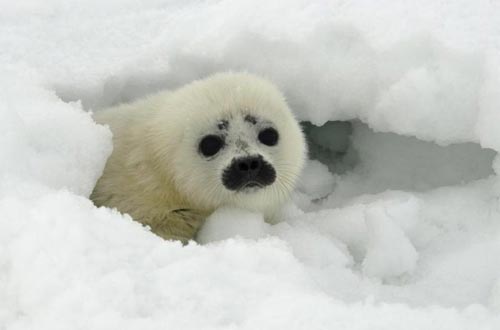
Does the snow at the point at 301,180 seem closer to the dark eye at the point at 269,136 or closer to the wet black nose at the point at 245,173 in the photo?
the wet black nose at the point at 245,173

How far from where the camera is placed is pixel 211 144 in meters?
3.40

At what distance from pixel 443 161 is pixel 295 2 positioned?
1.15 meters

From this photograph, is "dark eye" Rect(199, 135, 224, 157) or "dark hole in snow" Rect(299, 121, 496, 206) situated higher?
"dark hole in snow" Rect(299, 121, 496, 206)

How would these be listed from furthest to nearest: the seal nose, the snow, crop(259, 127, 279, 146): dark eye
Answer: crop(259, 127, 279, 146): dark eye < the seal nose < the snow

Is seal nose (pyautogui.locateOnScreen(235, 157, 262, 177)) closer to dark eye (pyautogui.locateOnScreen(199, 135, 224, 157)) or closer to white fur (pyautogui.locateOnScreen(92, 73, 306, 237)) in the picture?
white fur (pyautogui.locateOnScreen(92, 73, 306, 237))

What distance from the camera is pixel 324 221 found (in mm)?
3178

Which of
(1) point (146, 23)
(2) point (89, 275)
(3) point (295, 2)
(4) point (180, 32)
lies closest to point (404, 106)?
(3) point (295, 2)

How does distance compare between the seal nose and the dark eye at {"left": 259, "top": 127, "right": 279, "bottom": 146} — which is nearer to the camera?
the seal nose

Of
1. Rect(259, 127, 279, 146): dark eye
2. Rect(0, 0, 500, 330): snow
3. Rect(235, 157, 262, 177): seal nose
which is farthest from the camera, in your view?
Rect(259, 127, 279, 146): dark eye

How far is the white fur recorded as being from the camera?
3.40 metres

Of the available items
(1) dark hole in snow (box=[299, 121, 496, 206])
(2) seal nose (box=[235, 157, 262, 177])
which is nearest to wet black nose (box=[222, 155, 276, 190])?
(2) seal nose (box=[235, 157, 262, 177])

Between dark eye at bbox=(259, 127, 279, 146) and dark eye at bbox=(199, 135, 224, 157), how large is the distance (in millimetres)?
221

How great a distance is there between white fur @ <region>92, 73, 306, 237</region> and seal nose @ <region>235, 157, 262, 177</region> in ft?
0.15

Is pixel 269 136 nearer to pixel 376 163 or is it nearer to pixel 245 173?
pixel 245 173
